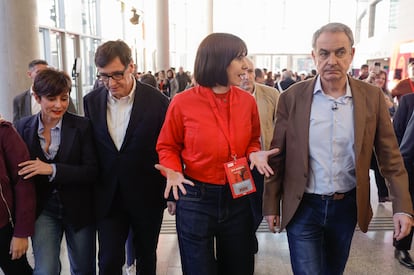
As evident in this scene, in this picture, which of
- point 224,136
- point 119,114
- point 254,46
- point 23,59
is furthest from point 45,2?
point 254,46

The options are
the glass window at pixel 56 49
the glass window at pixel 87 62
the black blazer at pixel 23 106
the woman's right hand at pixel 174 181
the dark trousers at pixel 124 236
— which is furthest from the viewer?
the glass window at pixel 87 62

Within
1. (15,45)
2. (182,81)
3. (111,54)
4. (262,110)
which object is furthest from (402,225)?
(182,81)

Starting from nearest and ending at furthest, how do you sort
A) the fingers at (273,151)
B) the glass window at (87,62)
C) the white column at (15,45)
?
the fingers at (273,151) → the white column at (15,45) → the glass window at (87,62)

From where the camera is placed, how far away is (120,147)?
217cm

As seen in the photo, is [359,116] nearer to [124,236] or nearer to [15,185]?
[124,236]

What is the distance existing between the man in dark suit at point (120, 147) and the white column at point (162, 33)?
514 inches

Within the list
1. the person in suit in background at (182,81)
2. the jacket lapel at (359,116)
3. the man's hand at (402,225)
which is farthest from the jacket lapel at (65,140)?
the person in suit in background at (182,81)

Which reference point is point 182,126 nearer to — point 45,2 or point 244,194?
point 244,194

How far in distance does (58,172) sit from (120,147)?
1.16 ft

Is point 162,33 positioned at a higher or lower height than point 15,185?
higher

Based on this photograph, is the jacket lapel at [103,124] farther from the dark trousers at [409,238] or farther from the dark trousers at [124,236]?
the dark trousers at [409,238]

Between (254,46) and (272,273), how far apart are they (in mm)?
23734

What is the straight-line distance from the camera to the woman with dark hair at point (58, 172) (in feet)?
6.55

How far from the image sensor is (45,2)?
920cm
